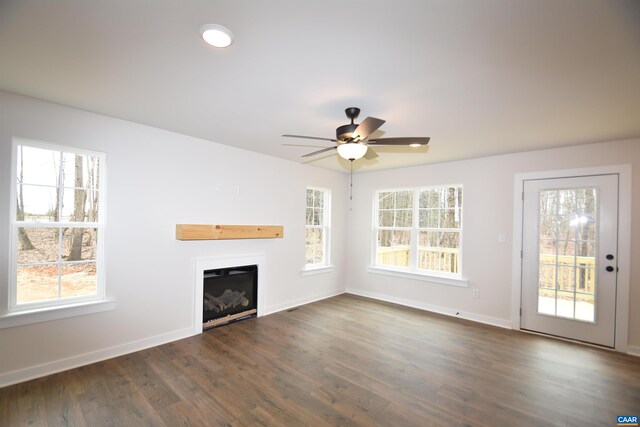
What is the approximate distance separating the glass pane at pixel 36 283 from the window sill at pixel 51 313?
0.45ft

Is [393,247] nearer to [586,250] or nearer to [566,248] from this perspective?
[566,248]

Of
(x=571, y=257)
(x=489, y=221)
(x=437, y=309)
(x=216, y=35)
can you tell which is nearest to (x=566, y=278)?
(x=571, y=257)

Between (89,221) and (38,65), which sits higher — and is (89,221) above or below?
below

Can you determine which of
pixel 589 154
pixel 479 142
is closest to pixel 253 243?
pixel 479 142

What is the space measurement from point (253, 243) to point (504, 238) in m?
A: 3.69

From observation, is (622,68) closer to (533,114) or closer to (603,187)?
(533,114)

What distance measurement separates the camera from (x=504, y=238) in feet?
13.6

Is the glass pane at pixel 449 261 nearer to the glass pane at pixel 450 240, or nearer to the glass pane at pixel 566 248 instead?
the glass pane at pixel 450 240

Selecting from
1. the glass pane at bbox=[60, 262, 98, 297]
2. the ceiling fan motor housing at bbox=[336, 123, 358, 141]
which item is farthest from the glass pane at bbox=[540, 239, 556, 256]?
the glass pane at bbox=[60, 262, 98, 297]

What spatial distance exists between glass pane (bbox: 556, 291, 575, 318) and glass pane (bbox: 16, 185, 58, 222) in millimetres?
5863

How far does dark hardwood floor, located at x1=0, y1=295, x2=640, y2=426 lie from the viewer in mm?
2150

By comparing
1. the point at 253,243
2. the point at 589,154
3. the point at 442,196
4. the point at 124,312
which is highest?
the point at 589,154

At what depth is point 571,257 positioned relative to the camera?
369cm

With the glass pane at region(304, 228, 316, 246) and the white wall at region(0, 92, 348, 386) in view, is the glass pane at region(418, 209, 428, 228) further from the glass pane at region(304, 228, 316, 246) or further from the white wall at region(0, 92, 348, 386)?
the white wall at region(0, 92, 348, 386)
